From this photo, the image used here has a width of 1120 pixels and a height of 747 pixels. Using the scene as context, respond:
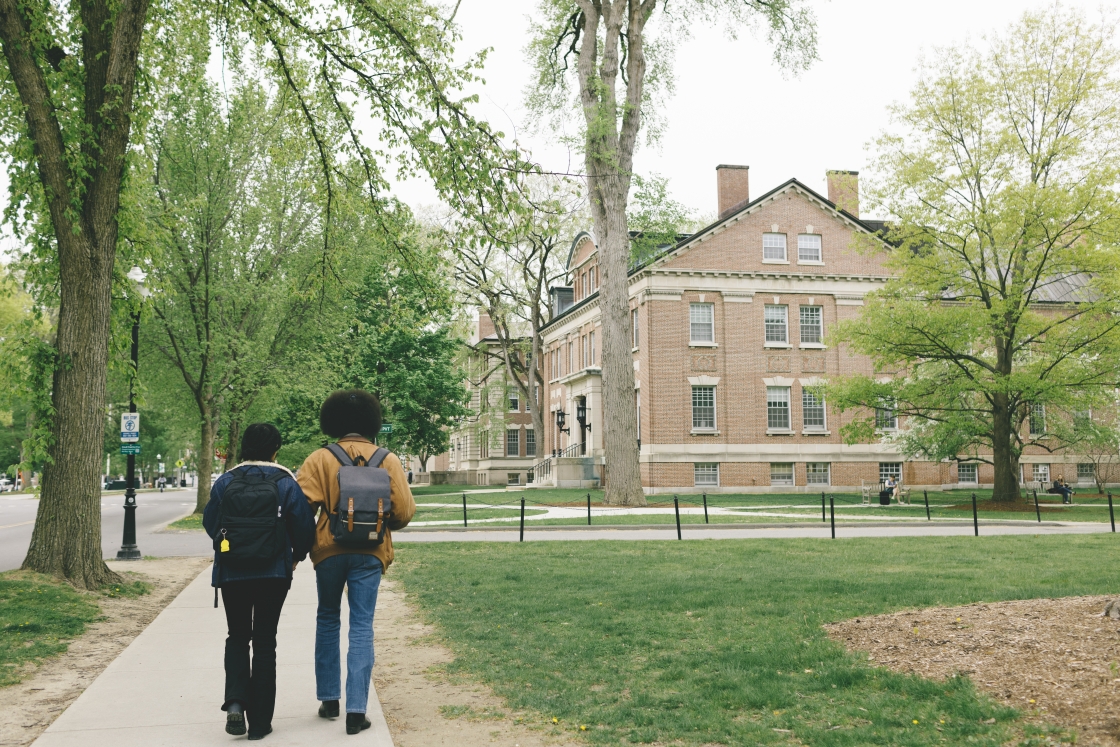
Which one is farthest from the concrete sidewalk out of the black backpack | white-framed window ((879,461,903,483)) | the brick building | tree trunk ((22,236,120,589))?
white-framed window ((879,461,903,483))

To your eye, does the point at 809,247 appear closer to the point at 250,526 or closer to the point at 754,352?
the point at 754,352

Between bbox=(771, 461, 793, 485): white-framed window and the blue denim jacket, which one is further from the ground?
the blue denim jacket

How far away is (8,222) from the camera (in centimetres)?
1109

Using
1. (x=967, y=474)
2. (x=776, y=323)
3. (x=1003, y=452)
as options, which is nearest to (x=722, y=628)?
(x=1003, y=452)

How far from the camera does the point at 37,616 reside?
901cm

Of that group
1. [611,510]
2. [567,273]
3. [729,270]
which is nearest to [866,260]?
[729,270]

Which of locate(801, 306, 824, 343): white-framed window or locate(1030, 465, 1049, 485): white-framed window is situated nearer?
locate(801, 306, 824, 343): white-framed window

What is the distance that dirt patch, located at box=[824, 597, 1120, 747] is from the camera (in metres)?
5.02

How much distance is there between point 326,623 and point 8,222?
8320 mm

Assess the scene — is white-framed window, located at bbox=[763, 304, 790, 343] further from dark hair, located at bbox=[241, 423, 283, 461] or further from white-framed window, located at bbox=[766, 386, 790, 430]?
dark hair, located at bbox=[241, 423, 283, 461]

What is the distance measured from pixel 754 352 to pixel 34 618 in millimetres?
36099

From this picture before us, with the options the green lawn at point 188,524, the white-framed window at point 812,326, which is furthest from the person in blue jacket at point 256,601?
the white-framed window at point 812,326

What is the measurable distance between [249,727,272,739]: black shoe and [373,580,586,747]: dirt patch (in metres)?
0.69

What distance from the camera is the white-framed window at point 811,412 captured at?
4225 cm
